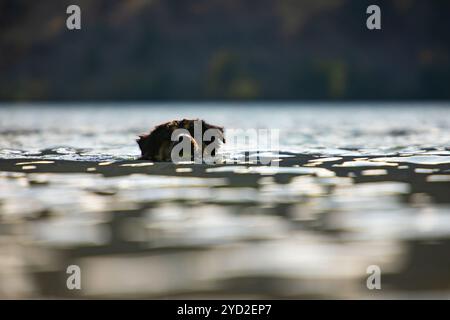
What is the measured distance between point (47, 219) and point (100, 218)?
0.92 m

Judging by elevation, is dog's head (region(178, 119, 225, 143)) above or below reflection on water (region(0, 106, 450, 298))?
above

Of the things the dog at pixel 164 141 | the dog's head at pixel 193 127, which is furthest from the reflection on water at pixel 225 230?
the dog's head at pixel 193 127

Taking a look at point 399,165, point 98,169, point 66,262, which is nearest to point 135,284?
point 66,262

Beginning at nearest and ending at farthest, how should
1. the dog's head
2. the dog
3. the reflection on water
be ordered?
the reflection on water < the dog < the dog's head

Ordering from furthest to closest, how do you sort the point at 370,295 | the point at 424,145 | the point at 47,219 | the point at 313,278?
1. the point at 424,145
2. the point at 47,219
3. the point at 313,278
4. the point at 370,295

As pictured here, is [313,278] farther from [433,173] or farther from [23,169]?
[23,169]

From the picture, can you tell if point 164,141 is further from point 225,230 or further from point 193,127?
point 225,230

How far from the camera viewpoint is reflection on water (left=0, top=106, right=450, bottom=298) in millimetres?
8625

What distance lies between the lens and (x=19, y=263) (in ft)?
31.2

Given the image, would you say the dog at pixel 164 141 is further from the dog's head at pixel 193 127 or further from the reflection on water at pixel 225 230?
the reflection on water at pixel 225 230

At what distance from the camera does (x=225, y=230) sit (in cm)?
1156

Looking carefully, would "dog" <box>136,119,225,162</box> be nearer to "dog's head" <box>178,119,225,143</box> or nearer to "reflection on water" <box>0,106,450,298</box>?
"dog's head" <box>178,119,225,143</box>

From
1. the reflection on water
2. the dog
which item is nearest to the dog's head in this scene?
the dog

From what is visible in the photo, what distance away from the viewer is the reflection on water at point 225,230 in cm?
862
